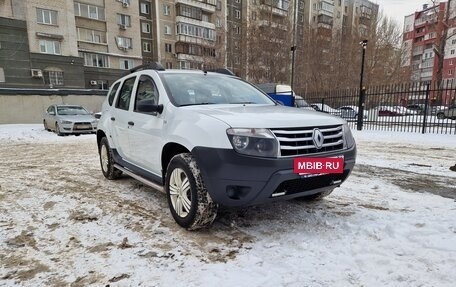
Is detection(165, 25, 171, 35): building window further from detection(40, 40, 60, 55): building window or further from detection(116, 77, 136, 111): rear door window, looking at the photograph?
detection(116, 77, 136, 111): rear door window

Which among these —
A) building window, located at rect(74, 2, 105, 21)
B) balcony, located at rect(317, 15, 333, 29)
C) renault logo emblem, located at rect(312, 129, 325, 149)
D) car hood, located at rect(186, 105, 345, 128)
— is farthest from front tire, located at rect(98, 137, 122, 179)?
balcony, located at rect(317, 15, 333, 29)

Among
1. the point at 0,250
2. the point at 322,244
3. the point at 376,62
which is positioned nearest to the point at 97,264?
the point at 0,250

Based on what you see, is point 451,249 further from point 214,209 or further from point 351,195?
point 214,209

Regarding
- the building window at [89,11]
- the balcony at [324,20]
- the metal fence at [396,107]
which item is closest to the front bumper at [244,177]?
the metal fence at [396,107]

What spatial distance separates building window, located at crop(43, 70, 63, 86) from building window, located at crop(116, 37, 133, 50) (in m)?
7.76

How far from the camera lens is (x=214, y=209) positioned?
3076 mm

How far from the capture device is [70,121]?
13.9m

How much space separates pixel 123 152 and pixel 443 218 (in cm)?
413

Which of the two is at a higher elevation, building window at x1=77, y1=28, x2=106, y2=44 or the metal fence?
building window at x1=77, y1=28, x2=106, y2=44

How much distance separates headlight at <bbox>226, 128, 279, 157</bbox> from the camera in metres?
2.76

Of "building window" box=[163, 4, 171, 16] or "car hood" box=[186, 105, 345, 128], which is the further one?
"building window" box=[163, 4, 171, 16]

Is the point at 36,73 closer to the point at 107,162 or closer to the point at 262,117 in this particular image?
the point at 107,162

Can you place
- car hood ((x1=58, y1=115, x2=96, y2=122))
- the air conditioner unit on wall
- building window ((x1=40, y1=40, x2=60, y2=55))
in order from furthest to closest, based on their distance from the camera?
building window ((x1=40, y1=40, x2=60, y2=55))
the air conditioner unit on wall
car hood ((x1=58, y1=115, x2=96, y2=122))

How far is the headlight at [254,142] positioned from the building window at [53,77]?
32219mm
